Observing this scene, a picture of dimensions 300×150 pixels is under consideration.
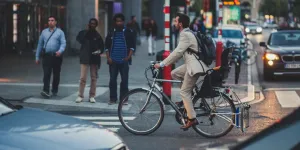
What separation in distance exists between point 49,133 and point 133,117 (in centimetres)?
429

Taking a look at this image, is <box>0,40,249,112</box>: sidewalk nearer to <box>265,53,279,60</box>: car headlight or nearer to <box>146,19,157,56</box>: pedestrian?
<box>265,53,279,60</box>: car headlight

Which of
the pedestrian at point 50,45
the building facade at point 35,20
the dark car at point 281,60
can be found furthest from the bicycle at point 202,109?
the building facade at point 35,20

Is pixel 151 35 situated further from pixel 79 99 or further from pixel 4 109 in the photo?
pixel 4 109

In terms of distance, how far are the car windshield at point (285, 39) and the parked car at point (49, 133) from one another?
15281mm

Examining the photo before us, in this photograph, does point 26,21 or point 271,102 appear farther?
point 26,21

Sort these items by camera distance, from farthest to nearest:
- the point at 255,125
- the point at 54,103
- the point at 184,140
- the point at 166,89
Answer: the point at 54,103 < the point at 166,89 < the point at 255,125 < the point at 184,140

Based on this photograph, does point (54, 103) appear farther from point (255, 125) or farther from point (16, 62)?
point (16, 62)

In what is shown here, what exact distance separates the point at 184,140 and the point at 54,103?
480 cm

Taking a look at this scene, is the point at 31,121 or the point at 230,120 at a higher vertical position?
the point at 31,121

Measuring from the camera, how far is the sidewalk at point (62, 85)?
43.3 ft

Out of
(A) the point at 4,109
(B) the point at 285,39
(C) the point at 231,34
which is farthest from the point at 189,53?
(C) the point at 231,34

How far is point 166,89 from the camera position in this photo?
12680mm

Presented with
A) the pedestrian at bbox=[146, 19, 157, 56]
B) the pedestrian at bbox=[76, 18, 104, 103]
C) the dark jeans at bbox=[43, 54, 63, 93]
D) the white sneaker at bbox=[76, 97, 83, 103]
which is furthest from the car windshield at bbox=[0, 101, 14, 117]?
the pedestrian at bbox=[146, 19, 157, 56]

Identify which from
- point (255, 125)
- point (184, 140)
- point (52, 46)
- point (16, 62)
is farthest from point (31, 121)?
point (16, 62)
